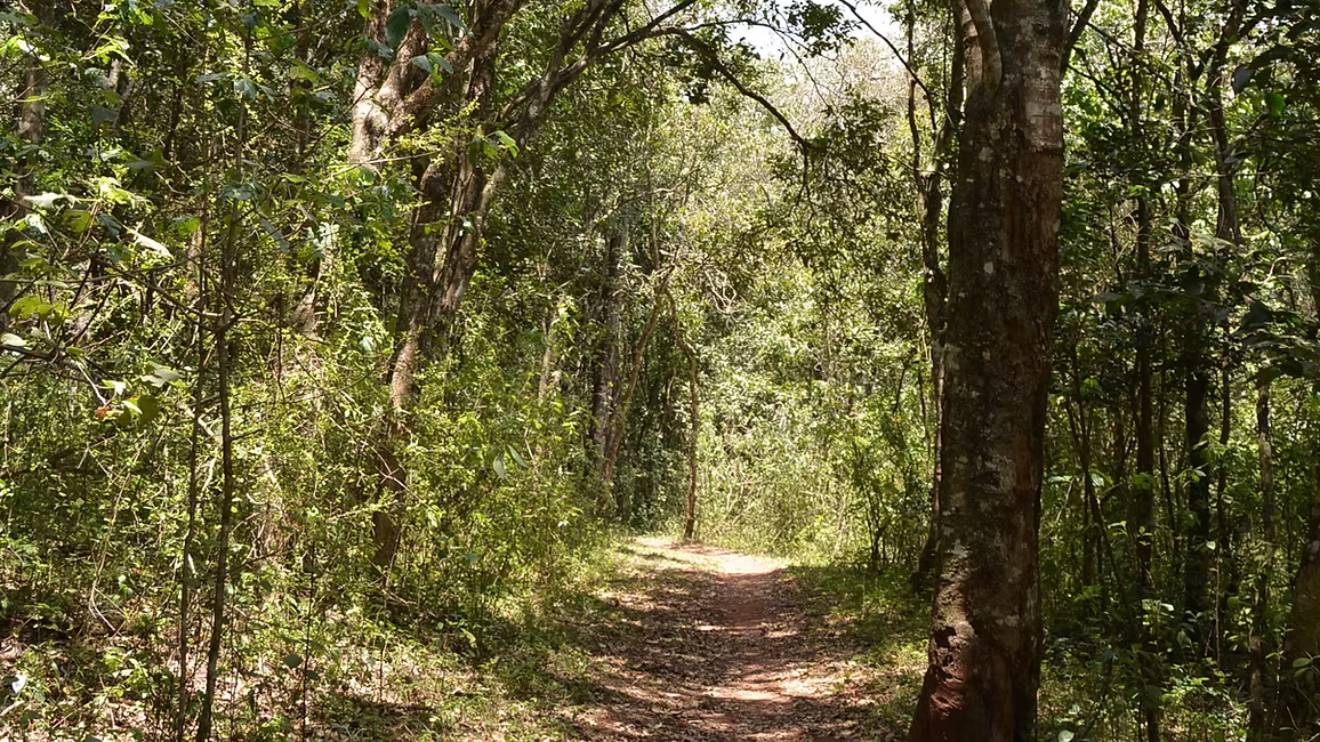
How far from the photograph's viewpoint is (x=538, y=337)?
9.10 metres

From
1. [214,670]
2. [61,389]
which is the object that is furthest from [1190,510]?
[61,389]

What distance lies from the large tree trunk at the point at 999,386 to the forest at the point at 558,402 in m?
0.02

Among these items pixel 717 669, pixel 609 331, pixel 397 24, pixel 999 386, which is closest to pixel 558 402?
pixel 717 669

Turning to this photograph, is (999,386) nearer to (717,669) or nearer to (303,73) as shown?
(303,73)

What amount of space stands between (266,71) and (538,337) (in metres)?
4.87

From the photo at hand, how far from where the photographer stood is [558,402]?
930cm

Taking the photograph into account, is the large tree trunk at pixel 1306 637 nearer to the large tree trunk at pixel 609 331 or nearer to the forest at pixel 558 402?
the forest at pixel 558 402

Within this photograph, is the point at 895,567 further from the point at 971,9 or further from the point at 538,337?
the point at 971,9

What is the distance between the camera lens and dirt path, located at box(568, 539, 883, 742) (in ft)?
22.4

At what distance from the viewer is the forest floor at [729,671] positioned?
6.78 metres

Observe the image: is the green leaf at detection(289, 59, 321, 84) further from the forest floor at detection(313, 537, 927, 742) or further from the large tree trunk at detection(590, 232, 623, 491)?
the large tree trunk at detection(590, 232, 623, 491)

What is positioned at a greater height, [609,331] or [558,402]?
[609,331]

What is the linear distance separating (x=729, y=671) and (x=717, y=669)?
0.46 feet

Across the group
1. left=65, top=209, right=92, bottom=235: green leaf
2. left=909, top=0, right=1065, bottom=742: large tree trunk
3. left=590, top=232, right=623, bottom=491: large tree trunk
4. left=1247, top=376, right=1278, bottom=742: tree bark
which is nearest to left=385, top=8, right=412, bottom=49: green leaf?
left=65, top=209, right=92, bottom=235: green leaf
